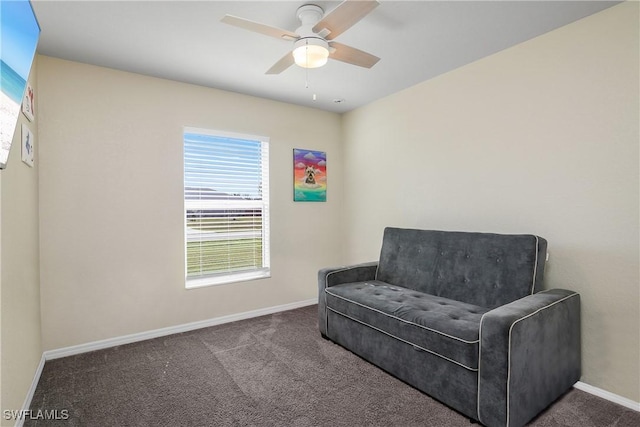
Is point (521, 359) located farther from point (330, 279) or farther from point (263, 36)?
point (263, 36)

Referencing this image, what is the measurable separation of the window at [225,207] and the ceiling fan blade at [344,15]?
2.00m

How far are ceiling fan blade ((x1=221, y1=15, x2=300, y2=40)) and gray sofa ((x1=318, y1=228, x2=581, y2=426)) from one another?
1.92 metres

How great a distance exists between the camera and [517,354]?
173cm

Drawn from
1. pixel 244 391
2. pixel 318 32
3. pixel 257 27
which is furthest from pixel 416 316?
pixel 257 27

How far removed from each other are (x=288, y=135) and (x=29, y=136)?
7.87 ft

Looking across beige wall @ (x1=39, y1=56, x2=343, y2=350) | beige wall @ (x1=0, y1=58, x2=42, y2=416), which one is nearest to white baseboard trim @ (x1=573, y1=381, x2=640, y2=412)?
beige wall @ (x1=39, y1=56, x2=343, y2=350)

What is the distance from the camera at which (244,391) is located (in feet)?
7.31

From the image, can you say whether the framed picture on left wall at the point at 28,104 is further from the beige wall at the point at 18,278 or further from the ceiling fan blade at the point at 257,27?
the ceiling fan blade at the point at 257,27

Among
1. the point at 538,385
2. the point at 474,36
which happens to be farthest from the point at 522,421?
the point at 474,36

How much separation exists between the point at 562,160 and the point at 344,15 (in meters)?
1.83

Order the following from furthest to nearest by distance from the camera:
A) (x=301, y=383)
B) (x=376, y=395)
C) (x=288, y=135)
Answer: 1. (x=288, y=135)
2. (x=301, y=383)
3. (x=376, y=395)

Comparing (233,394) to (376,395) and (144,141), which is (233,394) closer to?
(376,395)

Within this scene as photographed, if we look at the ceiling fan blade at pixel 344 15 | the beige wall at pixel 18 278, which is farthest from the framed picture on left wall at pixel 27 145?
the ceiling fan blade at pixel 344 15

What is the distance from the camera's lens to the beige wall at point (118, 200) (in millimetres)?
2750
